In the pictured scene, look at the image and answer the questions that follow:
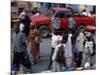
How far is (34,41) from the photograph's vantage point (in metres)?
1.25

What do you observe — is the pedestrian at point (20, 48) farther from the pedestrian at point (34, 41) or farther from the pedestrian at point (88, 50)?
the pedestrian at point (88, 50)

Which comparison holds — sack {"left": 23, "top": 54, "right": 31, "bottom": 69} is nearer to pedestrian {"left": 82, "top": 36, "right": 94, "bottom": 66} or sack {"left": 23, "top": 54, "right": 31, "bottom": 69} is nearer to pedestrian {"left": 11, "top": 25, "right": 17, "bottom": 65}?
pedestrian {"left": 11, "top": 25, "right": 17, "bottom": 65}

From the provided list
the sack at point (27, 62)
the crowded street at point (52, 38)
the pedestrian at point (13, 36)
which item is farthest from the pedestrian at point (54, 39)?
the pedestrian at point (13, 36)

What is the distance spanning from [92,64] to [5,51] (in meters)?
0.54

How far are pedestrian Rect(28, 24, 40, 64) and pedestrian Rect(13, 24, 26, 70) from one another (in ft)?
0.14

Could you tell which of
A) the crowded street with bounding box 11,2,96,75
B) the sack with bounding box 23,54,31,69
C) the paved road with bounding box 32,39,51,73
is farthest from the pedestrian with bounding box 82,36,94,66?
the sack with bounding box 23,54,31,69

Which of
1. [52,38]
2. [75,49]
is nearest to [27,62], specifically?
[52,38]

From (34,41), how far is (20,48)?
0.30 feet

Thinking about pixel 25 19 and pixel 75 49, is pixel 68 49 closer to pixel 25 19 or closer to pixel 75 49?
pixel 75 49

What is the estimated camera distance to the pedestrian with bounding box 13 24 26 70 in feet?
3.96

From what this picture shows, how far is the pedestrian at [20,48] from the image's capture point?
1206 mm

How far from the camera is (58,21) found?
4.21ft
